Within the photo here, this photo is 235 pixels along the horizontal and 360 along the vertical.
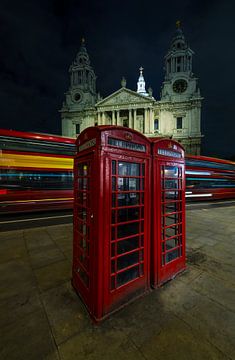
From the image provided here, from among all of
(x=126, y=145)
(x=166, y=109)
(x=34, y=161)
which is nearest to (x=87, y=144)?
(x=126, y=145)

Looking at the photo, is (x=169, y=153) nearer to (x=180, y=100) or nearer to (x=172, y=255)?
(x=172, y=255)

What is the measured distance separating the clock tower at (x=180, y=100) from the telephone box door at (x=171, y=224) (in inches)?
1412

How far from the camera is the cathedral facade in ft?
118

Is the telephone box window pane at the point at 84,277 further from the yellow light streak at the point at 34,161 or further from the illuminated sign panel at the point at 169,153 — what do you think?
the yellow light streak at the point at 34,161

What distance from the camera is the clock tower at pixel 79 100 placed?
1677 inches

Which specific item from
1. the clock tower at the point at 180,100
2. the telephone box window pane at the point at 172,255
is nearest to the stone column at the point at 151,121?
the clock tower at the point at 180,100

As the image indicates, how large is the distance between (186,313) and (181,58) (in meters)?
49.1

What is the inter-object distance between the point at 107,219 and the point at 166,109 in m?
41.2

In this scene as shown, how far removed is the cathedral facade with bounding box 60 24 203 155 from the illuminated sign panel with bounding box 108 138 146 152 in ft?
122

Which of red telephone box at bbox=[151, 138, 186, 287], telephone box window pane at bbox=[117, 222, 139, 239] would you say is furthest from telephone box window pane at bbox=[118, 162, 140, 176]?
telephone box window pane at bbox=[117, 222, 139, 239]

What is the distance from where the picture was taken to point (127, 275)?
2.29 metres

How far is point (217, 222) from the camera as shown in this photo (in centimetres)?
643

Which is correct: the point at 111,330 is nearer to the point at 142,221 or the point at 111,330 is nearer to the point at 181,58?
the point at 142,221

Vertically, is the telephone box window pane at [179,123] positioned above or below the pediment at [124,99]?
below
